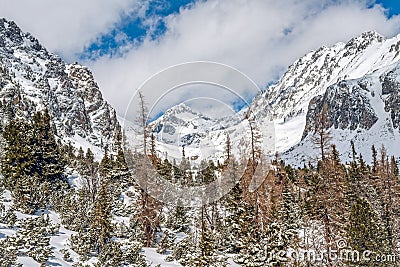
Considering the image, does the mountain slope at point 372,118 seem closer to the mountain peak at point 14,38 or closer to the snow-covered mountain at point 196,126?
the mountain peak at point 14,38

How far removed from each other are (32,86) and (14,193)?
282ft

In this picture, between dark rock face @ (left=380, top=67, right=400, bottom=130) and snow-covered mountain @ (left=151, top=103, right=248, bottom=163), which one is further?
dark rock face @ (left=380, top=67, right=400, bottom=130)

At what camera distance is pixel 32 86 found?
101188 millimetres

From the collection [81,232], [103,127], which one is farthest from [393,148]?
[81,232]

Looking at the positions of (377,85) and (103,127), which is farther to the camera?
(377,85)

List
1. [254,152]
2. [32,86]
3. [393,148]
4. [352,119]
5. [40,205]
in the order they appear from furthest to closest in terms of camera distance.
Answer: [352,119] → [393,148] → [32,86] → [254,152] → [40,205]

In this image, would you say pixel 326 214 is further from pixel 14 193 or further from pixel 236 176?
pixel 14 193

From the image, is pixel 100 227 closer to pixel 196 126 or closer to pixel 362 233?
pixel 196 126

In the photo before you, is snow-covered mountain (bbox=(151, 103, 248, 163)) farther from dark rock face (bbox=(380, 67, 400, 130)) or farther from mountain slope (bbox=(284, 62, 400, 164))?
dark rock face (bbox=(380, 67, 400, 130))

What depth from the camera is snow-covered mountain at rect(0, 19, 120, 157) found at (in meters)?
91.4

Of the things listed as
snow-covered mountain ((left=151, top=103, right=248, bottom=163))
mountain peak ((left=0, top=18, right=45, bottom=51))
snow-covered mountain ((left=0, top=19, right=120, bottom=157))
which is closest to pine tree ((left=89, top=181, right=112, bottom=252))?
snow-covered mountain ((left=151, top=103, right=248, bottom=163))

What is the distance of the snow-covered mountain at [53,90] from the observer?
91.4 m

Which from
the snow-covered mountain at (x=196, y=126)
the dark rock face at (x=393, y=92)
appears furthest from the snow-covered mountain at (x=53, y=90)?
the dark rock face at (x=393, y=92)

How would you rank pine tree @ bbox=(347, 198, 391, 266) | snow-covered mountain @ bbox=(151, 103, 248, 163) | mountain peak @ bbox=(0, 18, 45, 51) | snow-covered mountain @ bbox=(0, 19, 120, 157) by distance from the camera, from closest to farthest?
snow-covered mountain @ bbox=(151, 103, 248, 163) < pine tree @ bbox=(347, 198, 391, 266) < snow-covered mountain @ bbox=(0, 19, 120, 157) < mountain peak @ bbox=(0, 18, 45, 51)
